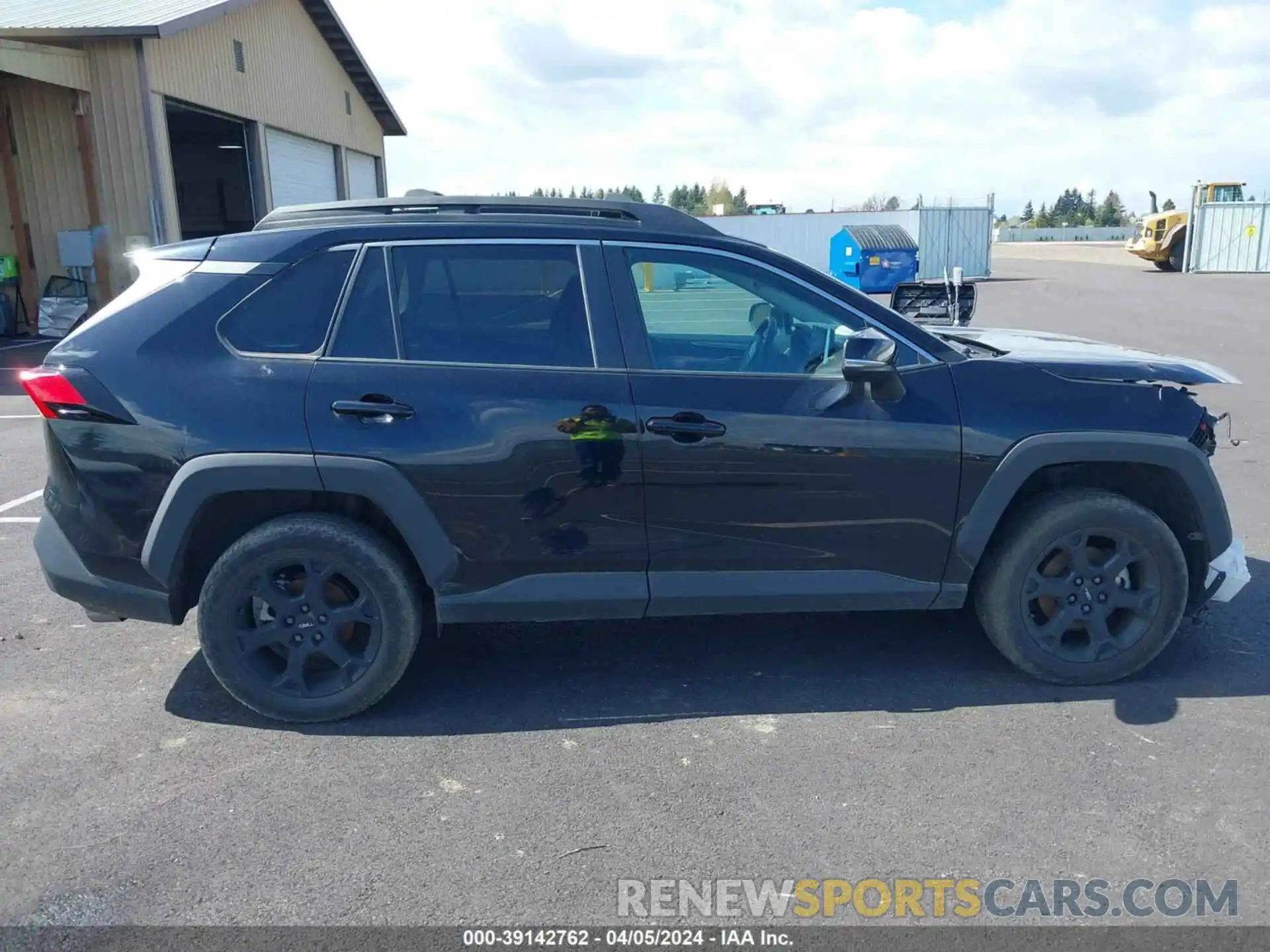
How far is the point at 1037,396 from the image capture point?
3869mm

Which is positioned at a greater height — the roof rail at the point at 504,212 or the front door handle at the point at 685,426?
the roof rail at the point at 504,212

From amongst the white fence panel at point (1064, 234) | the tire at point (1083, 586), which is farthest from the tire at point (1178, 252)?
the white fence panel at point (1064, 234)

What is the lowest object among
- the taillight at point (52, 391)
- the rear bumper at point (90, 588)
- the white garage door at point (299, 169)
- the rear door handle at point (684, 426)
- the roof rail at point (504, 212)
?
the rear bumper at point (90, 588)

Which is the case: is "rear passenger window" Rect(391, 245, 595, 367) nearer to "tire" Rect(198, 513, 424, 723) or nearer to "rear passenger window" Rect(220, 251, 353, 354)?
"rear passenger window" Rect(220, 251, 353, 354)

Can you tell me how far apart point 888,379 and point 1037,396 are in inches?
24.4

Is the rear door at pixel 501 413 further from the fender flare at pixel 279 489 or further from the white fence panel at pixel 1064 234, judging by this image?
the white fence panel at pixel 1064 234

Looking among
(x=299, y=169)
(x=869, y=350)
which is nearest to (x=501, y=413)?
(x=869, y=350)

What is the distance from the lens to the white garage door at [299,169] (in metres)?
20.3

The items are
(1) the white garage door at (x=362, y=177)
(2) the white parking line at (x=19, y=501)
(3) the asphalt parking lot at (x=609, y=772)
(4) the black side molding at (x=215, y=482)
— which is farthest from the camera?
(1) the white garage door at (x=362, y=177)

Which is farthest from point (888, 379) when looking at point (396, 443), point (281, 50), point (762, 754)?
point (281, 50)

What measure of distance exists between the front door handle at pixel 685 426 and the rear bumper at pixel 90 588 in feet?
6.37

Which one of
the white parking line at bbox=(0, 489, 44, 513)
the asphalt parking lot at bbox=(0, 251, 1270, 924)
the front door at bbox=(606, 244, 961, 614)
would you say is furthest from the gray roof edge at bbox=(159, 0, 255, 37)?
the front door at bbox=(606, 244, 961, 614)

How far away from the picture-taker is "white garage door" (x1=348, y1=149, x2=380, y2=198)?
25391 mm

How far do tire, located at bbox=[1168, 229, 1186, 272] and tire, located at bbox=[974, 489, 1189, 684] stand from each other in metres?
36.8
